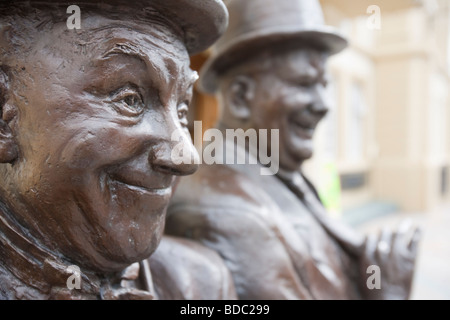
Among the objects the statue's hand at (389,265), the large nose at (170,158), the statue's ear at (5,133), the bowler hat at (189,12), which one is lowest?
the statue's hand at (389,265)

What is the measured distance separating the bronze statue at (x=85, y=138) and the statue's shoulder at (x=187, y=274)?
23cm

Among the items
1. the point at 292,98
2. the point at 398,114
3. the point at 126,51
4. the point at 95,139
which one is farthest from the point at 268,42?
the point at 398,114

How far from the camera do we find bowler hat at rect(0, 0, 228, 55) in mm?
900

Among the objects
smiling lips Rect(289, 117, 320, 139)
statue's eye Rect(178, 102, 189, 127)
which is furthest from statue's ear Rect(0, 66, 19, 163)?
smiling lips Rect(289, 117, 320, 139)

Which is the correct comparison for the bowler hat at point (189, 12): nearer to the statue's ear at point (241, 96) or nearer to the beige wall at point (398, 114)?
the statue's ear at point (241, 96)

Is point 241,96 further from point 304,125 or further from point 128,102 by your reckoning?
point 128,102

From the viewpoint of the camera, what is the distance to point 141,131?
0.92m

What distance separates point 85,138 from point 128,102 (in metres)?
0.12

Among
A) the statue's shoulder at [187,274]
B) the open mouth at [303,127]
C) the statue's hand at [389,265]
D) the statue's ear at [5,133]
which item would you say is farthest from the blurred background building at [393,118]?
the statue's ear at [5,133]

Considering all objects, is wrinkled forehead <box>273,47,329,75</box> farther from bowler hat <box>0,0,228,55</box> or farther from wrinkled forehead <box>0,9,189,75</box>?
wrinkled forehead <box>0,9,189,75</box>

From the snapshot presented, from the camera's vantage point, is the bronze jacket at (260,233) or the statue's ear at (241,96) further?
the statue's ear at (241,96)

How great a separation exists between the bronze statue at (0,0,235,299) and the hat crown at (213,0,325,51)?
0.77 meters

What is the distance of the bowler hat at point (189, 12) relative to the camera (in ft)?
2.95

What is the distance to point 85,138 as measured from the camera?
0.87 metres
